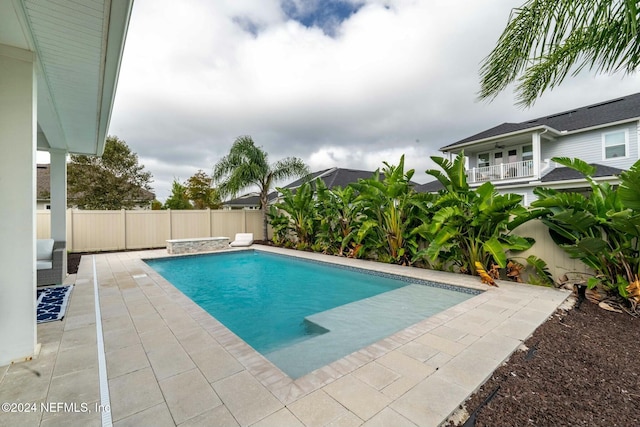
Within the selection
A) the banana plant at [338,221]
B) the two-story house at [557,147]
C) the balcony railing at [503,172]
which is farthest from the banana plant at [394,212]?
the balcony railing at [503,172]

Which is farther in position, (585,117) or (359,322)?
(585,117)

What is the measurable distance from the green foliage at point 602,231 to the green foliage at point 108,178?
2191 centimetres

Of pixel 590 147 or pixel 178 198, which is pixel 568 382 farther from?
pixel 178 198

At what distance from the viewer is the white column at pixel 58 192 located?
6895 mm

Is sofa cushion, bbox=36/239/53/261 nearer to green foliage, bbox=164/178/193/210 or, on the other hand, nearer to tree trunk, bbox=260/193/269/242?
tree trunk, bbox=260/193/269/242

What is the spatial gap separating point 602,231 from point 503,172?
11.8 m

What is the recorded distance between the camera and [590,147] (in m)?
13.5

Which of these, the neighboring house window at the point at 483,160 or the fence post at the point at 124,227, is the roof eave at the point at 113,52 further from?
the neighboring house window at the point at 483,160

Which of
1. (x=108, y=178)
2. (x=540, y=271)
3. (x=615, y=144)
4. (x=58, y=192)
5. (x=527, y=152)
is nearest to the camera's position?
(x=540, y=271)

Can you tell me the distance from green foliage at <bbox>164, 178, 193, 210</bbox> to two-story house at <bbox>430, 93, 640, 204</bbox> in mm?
24030

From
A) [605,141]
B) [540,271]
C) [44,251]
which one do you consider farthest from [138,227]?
[605,141]

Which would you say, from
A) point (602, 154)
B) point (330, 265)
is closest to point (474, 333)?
point (330, 265)

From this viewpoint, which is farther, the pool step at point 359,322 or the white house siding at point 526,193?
the white house siding at point 526,193

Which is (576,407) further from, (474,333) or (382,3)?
(382,3)
